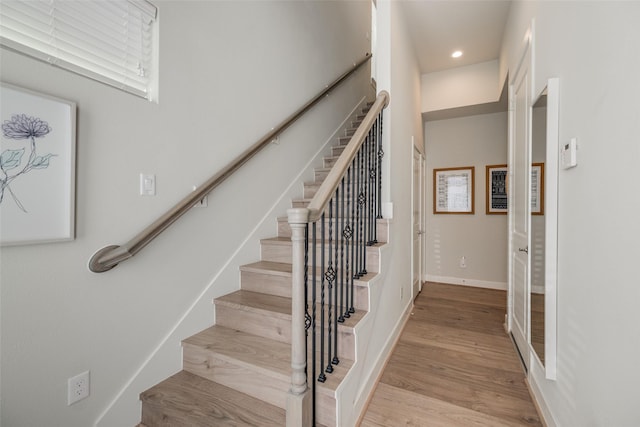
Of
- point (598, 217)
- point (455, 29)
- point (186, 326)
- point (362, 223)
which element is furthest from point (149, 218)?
point (455, 29)

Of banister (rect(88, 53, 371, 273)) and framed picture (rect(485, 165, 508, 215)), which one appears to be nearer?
banister (rect(88, 53, 371, 273))

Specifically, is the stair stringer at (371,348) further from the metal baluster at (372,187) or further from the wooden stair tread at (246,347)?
the wooden stair tread at (246,347)

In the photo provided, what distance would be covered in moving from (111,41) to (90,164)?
625 millimetres

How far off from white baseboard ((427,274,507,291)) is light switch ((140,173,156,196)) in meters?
4.40

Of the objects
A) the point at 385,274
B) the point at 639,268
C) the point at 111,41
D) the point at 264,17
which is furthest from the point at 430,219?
the point at 111,41

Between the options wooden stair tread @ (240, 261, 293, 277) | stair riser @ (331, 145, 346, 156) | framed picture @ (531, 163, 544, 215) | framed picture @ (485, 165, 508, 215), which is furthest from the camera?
framed picture @ (485, 165, 508, 215)

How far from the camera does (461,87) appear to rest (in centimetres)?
405

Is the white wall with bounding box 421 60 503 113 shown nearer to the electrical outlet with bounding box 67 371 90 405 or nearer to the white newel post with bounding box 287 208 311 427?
the white newel post with bounding box 287 208 311 427

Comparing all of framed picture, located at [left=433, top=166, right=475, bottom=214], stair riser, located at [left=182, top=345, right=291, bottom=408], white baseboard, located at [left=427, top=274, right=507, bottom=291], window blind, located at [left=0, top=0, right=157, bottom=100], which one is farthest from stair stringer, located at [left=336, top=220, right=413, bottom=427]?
framed picture, located at [left=433, top=166, right=475, bottom=214]

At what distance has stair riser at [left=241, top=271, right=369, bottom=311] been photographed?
1.75m

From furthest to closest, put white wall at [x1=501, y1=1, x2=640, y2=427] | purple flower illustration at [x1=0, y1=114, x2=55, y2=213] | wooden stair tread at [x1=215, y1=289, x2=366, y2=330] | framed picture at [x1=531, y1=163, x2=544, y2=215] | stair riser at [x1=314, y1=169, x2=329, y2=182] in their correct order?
1. stair riser at [x1=314, y1=169, x2=329, y2=182]
2. framed picture at [x1=531, y1=163, x2=544, y2=215]
3. wooden stair tread at [x1=215, y1=289, x2=366, y2=330]
4. purple flower illustration at [x1=0, y1=114, x2=55, y2=213]
5. white wall at [x1=501, y1=1, x2=640, y2=427]

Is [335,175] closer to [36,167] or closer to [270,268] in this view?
[270,268]

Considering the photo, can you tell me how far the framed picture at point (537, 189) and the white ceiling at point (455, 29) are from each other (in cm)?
198

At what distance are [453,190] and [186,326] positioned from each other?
14.1ft
